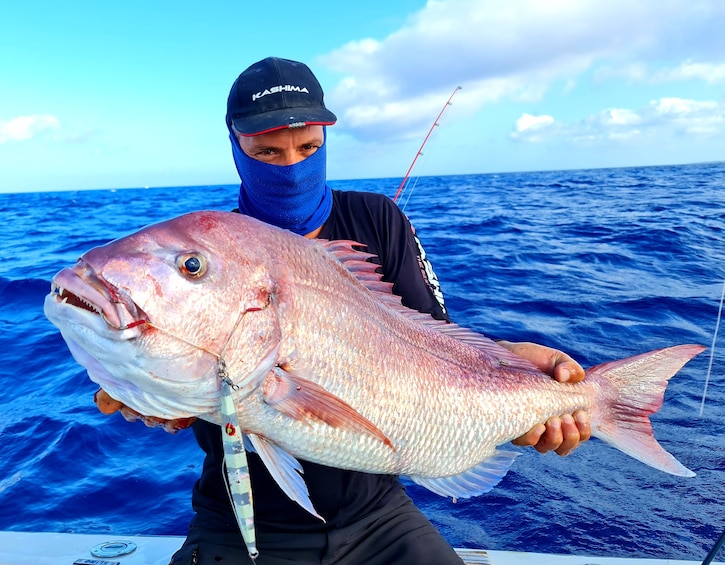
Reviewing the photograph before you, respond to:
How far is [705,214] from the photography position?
684 inches

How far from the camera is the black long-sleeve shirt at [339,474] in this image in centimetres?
254

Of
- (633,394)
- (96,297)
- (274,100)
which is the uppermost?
(274,100)

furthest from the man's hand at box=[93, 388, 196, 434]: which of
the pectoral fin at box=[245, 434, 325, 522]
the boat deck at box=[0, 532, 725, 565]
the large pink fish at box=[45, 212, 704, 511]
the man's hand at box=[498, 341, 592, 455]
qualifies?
the man's hand at box=[498, 341, 592, 455]

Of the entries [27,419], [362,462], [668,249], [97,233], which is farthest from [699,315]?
[97,233]

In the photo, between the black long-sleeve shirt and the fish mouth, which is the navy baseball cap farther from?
the fish mouth

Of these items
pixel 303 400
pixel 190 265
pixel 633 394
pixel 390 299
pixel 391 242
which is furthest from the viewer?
pixel 391 242

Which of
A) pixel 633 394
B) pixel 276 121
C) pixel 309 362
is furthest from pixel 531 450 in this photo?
pixel 276 121

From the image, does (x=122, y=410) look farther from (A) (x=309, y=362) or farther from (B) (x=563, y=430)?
(B) (x=563, y=430)

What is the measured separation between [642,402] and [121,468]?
15.5ft

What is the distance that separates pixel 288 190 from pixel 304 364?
3.73ft

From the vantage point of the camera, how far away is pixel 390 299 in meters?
2.42

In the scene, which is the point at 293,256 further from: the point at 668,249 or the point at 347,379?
the point at 668,249

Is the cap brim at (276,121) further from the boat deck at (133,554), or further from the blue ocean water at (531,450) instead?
the blue ocean water at (531,450)

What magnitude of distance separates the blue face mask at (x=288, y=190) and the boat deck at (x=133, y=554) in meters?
2.16
